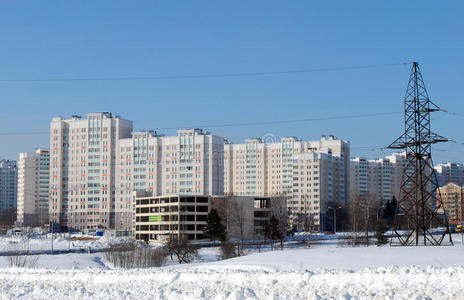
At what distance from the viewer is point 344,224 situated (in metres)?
185

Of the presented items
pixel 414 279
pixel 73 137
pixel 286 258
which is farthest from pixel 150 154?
pixel 414 279

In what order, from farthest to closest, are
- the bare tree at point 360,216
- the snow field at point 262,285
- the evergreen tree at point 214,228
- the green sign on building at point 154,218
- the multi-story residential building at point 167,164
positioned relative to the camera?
1. the multi-story residential building at point 167,164
2. the green sign on building at point 154,218
3. the evergreen tree at point 214,228
4. the bare tree at point 360,216
5. the snow field at point 262,285

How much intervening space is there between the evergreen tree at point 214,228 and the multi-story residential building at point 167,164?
2676 inches

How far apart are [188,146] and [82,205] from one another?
35.5m

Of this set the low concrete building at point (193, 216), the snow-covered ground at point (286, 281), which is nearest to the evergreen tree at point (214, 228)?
the low concrete building at point (193, 216)

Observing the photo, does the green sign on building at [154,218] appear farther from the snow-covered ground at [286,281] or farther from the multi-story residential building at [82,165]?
the snow-covered ground at [286,281]

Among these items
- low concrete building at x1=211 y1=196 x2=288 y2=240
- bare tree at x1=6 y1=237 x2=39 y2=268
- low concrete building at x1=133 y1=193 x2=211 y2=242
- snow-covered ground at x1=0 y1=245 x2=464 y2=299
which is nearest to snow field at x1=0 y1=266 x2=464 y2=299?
snow-covered ground at x1=0 y1=245 x2=464 y2=299

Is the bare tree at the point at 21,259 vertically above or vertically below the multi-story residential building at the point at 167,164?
below

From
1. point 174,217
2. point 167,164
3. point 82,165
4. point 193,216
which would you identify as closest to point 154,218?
point 174,217

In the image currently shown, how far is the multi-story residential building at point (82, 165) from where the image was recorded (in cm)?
18338

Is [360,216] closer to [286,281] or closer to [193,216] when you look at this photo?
[193,216]

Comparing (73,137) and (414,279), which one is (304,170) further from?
(414,279)

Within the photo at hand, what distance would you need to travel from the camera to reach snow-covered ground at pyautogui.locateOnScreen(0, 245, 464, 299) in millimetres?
20203

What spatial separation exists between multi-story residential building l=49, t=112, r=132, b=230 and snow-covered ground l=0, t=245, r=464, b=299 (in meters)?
151
